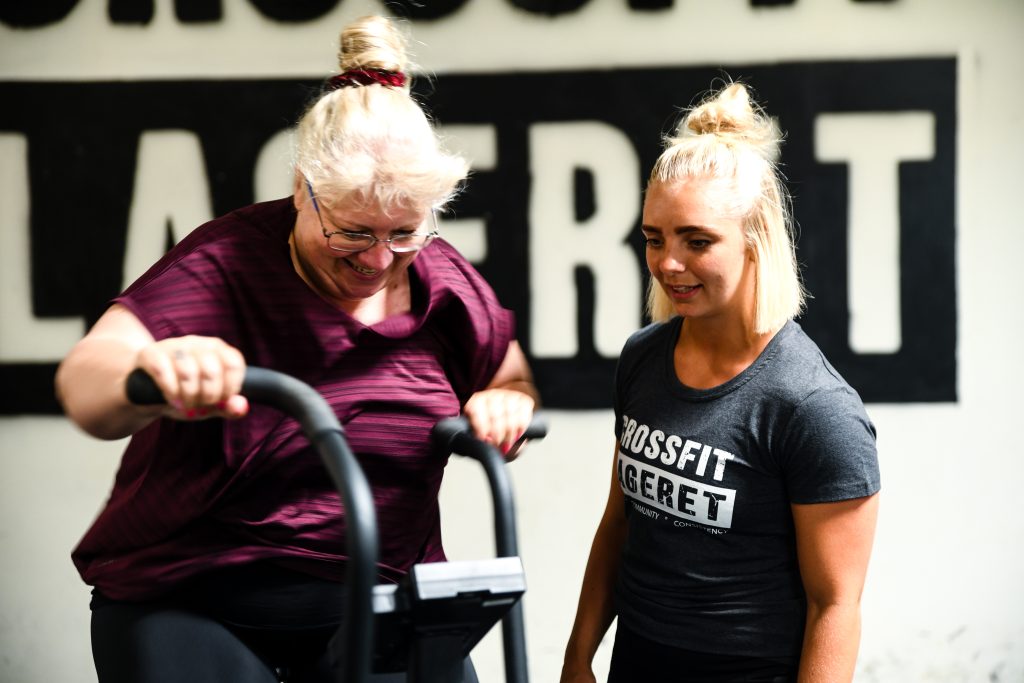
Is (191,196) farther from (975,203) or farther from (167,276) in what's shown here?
(975,203)

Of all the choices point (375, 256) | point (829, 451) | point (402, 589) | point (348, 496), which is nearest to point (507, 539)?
point (402, 589)

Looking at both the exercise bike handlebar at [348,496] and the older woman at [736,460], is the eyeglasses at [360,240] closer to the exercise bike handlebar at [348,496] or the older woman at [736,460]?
the exercise bike handlebar at [348,496]

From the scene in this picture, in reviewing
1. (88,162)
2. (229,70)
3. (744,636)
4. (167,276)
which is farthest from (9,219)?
(744,636)

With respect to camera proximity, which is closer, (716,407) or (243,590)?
(243,590)

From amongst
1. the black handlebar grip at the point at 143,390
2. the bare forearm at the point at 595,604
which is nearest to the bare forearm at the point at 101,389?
the black handlebar grip at the point at 143,390

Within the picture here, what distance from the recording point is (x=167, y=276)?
1223mm

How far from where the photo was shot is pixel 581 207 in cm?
286

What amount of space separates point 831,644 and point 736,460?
29cm

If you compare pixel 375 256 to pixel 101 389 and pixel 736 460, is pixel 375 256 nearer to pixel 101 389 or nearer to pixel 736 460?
pixel 101 389

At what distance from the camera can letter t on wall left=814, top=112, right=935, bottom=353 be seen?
2.83m

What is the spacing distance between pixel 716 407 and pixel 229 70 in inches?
74.4

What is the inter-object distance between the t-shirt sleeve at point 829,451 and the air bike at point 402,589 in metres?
0.49

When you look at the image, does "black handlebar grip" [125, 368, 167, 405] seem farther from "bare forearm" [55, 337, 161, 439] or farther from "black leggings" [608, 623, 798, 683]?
"black leggings" [608, 623, 798, 683]

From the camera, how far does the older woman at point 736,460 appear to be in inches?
57.2
